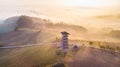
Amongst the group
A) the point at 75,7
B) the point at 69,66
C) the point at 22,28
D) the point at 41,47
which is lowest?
the point at 69,66

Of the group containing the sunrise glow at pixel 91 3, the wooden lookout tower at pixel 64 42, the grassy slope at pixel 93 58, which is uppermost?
the sunrise glow at pixel 91 3

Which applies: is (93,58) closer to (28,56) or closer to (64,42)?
(64,42)

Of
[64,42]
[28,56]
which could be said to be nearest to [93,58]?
[64,42]

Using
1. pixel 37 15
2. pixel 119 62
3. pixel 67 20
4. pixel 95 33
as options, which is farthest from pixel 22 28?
pixel 119 62

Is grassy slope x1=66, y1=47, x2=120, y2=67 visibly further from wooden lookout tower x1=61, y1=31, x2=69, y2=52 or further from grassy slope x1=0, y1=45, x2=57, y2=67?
grassy slope x1=0, y1=45, x2=57, y2=67

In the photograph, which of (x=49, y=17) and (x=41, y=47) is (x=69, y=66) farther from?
(x=49, y=17)

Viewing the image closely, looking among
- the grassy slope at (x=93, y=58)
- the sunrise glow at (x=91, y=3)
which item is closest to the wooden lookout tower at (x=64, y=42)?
the grassy slope at (x=93, y=58)

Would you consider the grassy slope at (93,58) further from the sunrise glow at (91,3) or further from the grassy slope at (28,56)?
the sunrise glow at (91,3)

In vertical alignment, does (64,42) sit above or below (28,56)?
above

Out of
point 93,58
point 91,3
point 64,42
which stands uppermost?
point 91,3

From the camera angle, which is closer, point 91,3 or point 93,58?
point 93,58

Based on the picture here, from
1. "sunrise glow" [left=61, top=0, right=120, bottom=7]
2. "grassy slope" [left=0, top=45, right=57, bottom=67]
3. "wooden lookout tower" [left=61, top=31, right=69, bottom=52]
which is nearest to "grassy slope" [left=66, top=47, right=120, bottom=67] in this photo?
"wooden lookout tower" [left=61, top=31, right=69, bottom=52]
